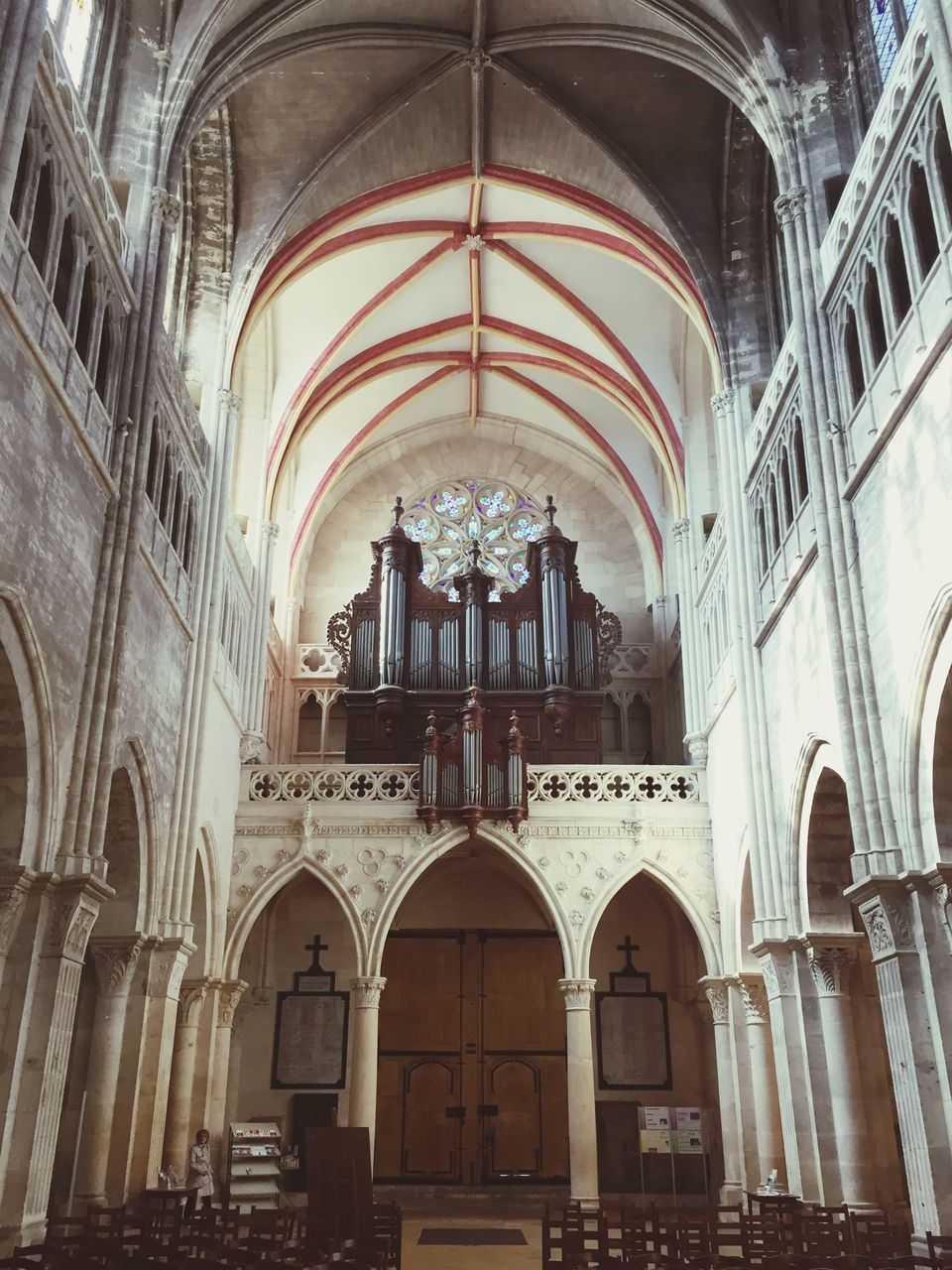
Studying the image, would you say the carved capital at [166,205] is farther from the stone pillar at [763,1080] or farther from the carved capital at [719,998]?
the carved capital at [719,998]

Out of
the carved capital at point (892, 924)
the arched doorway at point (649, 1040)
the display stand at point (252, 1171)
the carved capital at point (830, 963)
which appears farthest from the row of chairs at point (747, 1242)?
the arched doorway at point (649, 1040)

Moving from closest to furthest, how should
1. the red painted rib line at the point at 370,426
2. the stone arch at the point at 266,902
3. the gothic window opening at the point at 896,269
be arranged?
the gothic window opening at the point at 896,269, the stone arch at the point at 266,902, the red painted rib line at the point at 370,426

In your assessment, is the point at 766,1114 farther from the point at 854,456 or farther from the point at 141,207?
the point at 141,207

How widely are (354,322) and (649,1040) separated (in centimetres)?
1546

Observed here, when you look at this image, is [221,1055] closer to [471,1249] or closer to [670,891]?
[471,1249]

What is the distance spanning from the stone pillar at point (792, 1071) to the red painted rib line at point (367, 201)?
43.6 ft

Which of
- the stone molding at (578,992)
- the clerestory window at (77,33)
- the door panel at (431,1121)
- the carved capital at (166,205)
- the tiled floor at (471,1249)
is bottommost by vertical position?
the tiled floor at (471,1249)

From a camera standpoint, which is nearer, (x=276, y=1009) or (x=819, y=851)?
(x=819, y=851)

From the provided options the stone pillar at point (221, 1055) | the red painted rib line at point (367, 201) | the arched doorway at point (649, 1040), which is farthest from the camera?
the arched doorway at point (649, 1040)

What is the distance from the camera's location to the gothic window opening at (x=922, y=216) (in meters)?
10.9

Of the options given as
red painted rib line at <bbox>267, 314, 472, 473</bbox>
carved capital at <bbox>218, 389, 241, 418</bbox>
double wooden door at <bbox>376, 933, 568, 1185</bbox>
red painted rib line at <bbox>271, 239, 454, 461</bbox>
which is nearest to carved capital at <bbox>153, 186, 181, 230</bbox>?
carved capital at <bbox>218, 389, 241, 418</bbox>

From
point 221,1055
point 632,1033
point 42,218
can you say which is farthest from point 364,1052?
point 42,218

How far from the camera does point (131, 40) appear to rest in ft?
50.2

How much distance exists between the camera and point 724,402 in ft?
60.6
